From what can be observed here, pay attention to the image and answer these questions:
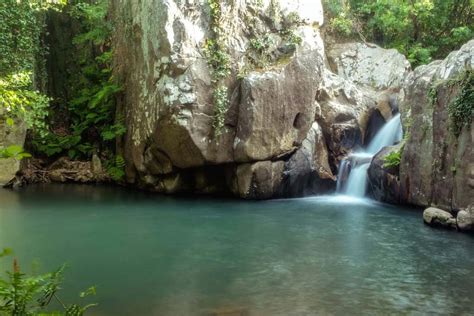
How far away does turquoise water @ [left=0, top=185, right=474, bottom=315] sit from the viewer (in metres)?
6.58

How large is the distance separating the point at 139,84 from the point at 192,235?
7.43 metres

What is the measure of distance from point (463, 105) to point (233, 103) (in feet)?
22.0

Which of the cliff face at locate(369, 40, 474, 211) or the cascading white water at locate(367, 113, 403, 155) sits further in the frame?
the cascading white water at locate(367, 113, 403, 155)

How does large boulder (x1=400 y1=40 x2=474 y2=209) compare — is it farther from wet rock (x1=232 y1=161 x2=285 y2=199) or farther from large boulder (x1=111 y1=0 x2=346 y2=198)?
wet rock (x1=232 y1=161 x2=285 y2=199)

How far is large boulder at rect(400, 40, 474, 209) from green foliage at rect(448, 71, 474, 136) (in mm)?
107

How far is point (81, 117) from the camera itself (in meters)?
20.3

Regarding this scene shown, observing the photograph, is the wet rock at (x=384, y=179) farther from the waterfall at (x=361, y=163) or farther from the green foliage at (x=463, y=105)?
the green foliage at (x=463, y=105)

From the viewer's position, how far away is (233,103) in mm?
15289

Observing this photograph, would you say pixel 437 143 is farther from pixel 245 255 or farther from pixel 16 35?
pixel 16 35

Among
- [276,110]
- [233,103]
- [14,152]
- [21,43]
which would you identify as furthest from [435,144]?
[21,43]

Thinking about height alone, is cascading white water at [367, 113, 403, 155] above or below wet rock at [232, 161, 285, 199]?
above

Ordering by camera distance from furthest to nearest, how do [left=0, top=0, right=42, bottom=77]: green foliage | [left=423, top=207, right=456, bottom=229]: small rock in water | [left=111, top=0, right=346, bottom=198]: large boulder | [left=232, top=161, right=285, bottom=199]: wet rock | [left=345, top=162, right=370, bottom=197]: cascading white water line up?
[left=0, top=0, right=42, bottom=77]: green foliage → [left=345, top=162, right=370, bottom=197]: cascading white water → [left=232, top=161, right=285, bottom=199]: wet rock → [left=111, top=0, right=346, bottom=198]: large boulder → [left=423, top=207, right=456, bottom=229]: small rock in water

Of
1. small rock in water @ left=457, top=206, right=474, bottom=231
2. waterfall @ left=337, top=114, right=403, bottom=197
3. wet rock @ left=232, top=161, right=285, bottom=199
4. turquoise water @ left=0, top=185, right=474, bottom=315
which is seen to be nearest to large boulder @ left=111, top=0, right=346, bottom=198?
wet rock @ left=232, top=161, right=285, bottom=199

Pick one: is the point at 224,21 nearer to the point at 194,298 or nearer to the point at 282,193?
the point at 282,193
